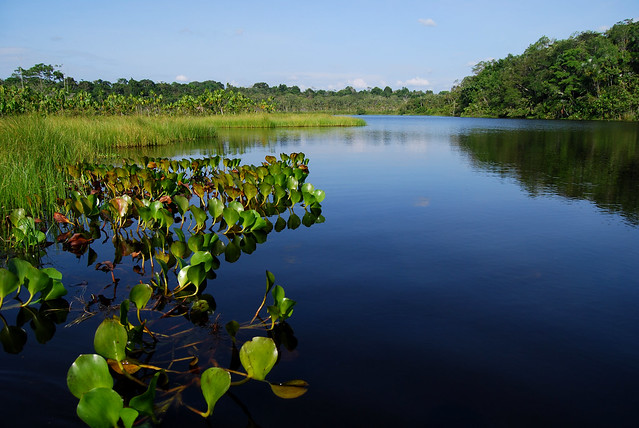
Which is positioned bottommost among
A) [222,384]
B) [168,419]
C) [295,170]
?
[168,419]

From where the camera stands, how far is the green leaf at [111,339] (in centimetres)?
212

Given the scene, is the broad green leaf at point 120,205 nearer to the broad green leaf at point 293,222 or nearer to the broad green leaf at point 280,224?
the broad green leaf at point 280,224

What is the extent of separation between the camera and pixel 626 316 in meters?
3.05

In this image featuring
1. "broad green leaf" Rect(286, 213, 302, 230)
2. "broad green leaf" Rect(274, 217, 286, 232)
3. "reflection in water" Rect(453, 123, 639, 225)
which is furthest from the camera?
"reflection in water" Rect(453, 123, 639, 225)

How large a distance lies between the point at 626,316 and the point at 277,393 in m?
2.55

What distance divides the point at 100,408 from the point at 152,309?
58.9 inches

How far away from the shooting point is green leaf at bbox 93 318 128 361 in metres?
2.12

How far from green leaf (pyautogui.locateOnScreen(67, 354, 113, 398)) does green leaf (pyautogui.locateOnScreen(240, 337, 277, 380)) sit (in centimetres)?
62

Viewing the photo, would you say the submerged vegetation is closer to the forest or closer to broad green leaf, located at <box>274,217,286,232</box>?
broad green leaf, located at <box>274,217,286,232</box>

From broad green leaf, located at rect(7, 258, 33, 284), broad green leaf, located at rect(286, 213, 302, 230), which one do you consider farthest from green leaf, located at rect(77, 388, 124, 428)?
broad green leaf, located at rect(286, 213, 302, 230)

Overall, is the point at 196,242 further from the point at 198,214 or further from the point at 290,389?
the point at 290,389

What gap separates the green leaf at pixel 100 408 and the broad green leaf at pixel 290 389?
79cm

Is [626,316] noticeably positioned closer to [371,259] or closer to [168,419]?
[371,259]

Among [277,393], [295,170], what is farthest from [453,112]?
[277,393]
